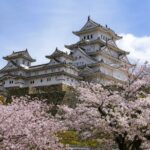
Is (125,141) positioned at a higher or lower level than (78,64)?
lower

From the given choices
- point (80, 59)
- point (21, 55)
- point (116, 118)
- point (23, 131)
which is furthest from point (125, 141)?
point (21, 55)

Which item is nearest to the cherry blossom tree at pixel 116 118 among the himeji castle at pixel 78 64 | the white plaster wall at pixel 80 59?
the himeji castle at pixel 78 64

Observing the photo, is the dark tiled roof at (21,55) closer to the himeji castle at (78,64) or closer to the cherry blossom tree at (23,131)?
the himeji castle at (78,64)

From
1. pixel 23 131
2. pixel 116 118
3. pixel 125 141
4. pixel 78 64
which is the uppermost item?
pixel 78 64

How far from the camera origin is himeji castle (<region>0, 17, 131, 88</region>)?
5144 cm

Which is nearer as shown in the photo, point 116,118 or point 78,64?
point 116,118

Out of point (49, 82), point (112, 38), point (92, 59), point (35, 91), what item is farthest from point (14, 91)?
point (112, 38)

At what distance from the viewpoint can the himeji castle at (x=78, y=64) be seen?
51.4 metres

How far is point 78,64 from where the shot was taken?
2223 inches

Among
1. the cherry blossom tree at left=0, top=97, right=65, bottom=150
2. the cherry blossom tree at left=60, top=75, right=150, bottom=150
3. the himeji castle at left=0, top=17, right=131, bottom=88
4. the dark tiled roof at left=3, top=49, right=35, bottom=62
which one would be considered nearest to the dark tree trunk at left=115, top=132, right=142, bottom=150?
Result: the cherry blossom tree at left=60, top=75, right=150, bottom=150

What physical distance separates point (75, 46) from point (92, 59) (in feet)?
16.4

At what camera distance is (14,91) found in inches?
1670

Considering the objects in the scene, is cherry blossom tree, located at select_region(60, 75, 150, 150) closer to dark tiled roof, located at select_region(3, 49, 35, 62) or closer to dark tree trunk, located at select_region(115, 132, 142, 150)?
dark tree trunk, located at select_region(115, 132, 142, 150)

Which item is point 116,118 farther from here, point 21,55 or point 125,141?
point 21,55
